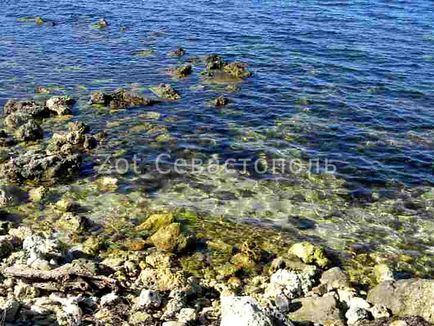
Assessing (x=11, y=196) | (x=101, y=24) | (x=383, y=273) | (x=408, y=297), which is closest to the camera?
(x=408, y=297)

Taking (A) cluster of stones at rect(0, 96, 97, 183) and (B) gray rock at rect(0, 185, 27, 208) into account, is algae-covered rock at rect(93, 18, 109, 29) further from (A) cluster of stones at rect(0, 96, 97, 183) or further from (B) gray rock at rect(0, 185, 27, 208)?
(B) gray rock at rect(0, 185, 27, 208)

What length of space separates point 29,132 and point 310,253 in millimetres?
17708

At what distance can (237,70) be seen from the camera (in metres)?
39.9

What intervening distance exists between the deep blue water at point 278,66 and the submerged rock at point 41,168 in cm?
437

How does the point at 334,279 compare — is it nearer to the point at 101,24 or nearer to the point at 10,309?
the point at 10,309

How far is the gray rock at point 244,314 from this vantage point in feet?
43.1

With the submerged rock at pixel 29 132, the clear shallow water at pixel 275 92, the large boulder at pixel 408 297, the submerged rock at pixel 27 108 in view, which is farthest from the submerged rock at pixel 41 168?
the large boulder at pixel 408 297

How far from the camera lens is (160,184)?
2548 centimetres

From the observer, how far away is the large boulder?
16.4m

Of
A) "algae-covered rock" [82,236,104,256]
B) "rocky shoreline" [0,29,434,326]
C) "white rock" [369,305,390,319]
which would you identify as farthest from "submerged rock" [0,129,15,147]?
"white rock" [369,305,390,319]

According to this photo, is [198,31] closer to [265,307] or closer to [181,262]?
[181,262]

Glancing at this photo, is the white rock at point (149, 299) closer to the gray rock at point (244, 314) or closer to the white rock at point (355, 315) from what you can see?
the gray rock at point (244, 314)

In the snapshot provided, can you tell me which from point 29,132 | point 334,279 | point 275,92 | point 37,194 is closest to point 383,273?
point 334,279

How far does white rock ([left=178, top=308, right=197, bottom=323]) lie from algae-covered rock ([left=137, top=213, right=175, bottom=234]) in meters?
6.23
